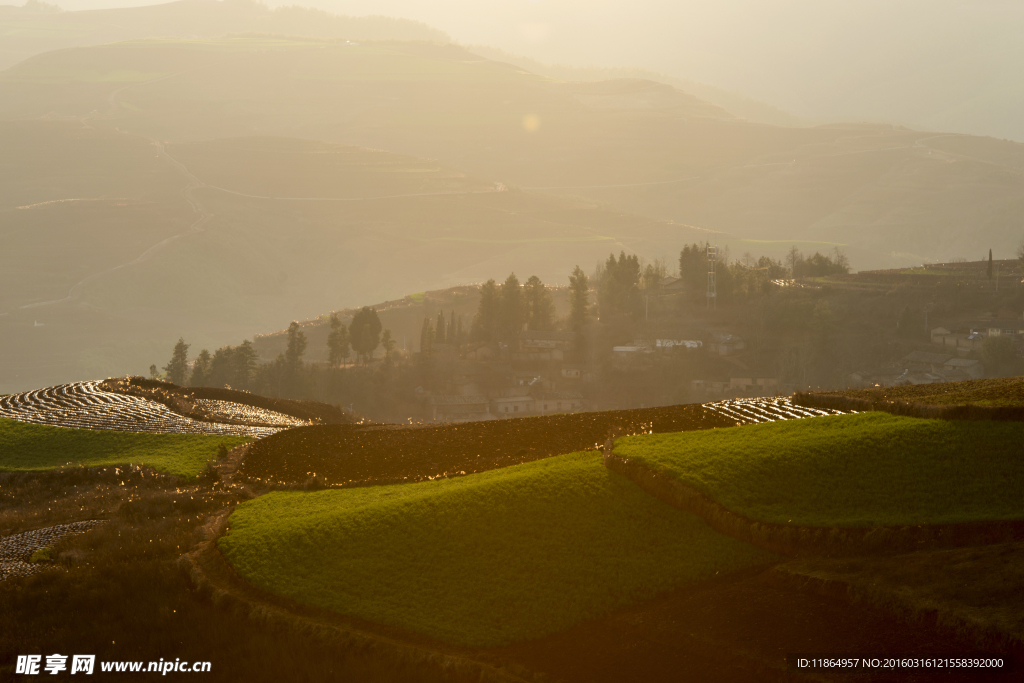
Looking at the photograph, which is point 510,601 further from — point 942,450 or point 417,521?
point 942,450

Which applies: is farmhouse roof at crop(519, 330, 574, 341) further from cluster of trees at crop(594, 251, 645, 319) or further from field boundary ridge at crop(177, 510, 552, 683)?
field boundary ridge at crop(177, 510, 552, 683)

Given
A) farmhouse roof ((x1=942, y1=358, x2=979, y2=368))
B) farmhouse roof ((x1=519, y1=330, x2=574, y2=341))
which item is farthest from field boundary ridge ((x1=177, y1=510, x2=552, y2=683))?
farmhouse roof ((x1=519, y1=330, x2=574, y2=341))

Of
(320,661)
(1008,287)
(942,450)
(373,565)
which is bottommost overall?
(320,661)

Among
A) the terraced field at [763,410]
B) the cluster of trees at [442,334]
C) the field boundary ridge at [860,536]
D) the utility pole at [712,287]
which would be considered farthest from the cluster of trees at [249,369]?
the field boundary ridge at [860,536]

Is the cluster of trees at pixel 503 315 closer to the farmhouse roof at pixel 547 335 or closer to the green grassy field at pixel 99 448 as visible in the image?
the farmhouse roof at pixel 547 335

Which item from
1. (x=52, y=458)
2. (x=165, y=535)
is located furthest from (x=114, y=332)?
(x=165, y=535)

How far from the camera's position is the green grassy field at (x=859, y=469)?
53.4ft

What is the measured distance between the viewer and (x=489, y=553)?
15.7 m

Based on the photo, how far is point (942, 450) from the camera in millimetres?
18391

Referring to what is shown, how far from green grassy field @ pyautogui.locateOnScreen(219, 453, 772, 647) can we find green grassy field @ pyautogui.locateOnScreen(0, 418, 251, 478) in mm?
9317

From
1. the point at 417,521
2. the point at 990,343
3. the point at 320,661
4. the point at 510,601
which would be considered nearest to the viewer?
the point at 320,661

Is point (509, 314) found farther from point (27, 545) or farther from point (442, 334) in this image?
point (27, 545)

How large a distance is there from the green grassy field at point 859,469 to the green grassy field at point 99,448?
14931 mm

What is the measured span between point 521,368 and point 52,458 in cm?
8001
